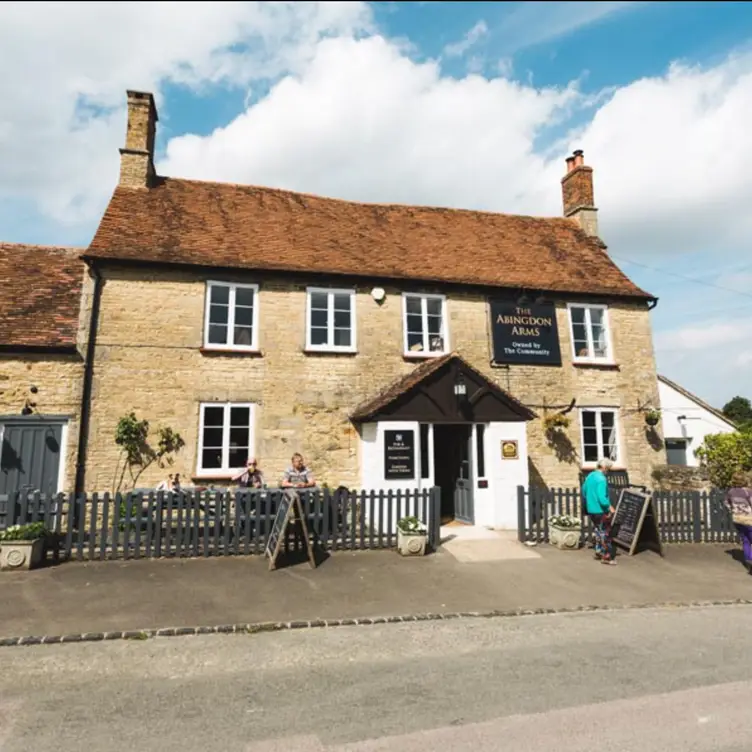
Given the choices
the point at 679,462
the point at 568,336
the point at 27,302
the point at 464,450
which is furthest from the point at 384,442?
the point at 679,462

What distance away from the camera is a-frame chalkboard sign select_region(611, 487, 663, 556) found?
33.2 ft

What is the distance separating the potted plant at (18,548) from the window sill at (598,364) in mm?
13618

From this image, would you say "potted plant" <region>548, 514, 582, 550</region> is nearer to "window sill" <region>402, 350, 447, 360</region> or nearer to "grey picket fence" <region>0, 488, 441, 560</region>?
"grey picket fence" <region>0, 488, 441, 560</region>

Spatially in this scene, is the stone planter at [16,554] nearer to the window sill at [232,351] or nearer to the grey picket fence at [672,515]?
the window sill at [232,351]

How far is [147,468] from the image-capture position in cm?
1192

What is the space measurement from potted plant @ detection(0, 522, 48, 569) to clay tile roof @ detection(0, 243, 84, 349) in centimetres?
490

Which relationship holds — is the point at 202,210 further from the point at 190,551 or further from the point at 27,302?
the point at 190,551

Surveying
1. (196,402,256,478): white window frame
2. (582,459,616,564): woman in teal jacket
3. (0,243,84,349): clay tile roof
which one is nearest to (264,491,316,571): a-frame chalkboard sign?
(196,402,256,478): white window frame

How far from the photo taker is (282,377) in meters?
13.0

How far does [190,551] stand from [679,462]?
25356 mm

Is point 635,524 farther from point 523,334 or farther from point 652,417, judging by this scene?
point 523,334

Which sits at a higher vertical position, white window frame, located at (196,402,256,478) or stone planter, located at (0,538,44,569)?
white window frame, located at (196,402,256,478)

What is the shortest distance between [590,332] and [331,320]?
7.96 meters

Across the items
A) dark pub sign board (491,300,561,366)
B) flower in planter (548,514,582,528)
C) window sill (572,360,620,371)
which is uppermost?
dark pub sign board (491,300,561,366)
